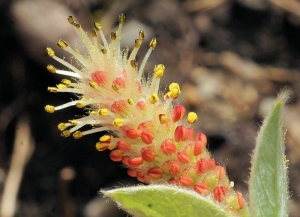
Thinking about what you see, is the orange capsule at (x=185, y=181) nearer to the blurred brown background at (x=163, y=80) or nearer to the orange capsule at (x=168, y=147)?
the orange capsule at (x=168, y=147)

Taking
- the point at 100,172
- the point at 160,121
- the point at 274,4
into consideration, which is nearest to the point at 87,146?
the point at 100,172

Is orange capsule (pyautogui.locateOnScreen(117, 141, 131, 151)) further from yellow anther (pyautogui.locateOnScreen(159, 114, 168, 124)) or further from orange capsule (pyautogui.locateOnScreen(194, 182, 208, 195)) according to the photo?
orange capsule (pyautogui.locateOnScreen(194, 182, 208, 195))

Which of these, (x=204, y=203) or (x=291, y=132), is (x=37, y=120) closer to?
(x=291, y=132)

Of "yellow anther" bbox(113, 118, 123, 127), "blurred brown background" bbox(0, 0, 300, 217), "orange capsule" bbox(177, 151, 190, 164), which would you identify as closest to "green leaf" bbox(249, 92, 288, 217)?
"orange capsule" bbox(177, 151, 190, 164)

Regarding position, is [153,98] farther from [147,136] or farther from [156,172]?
[156,172]

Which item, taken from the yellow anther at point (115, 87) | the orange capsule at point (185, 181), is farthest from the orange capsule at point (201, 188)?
the yellow anther at point (115, 87)
